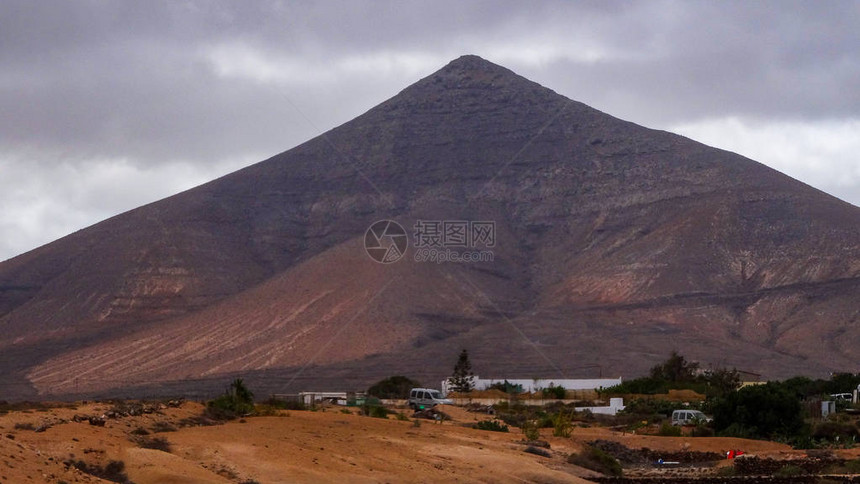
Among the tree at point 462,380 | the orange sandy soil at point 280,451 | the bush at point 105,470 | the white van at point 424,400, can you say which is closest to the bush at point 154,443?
the orange sandy soil at point 280,451

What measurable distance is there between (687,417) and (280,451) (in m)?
28.5

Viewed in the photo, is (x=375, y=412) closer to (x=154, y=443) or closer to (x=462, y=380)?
(x=154, y=443)

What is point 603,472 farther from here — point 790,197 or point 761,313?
point 790,197

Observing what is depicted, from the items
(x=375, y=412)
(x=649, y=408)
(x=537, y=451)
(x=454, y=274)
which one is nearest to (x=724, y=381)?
(x=649, y=408)

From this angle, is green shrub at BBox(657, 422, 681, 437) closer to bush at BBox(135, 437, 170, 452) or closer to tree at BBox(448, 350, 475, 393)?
bush at BBox(135, 437, 170, 452)

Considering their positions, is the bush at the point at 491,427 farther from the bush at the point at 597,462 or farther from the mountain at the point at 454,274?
the mountain at the point at 454,274

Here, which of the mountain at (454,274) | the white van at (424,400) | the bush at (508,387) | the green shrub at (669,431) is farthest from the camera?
the mountain at (454,274)

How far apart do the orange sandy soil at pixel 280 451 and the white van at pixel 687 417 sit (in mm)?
11053

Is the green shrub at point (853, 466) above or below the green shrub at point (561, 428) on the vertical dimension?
below

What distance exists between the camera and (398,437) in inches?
1296

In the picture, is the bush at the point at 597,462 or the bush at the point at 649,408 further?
the bush at the point at 649,408

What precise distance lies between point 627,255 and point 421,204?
3617 cm

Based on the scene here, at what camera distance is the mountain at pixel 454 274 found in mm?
107375

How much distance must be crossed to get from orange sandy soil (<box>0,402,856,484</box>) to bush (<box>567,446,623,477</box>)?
1.78 ft
